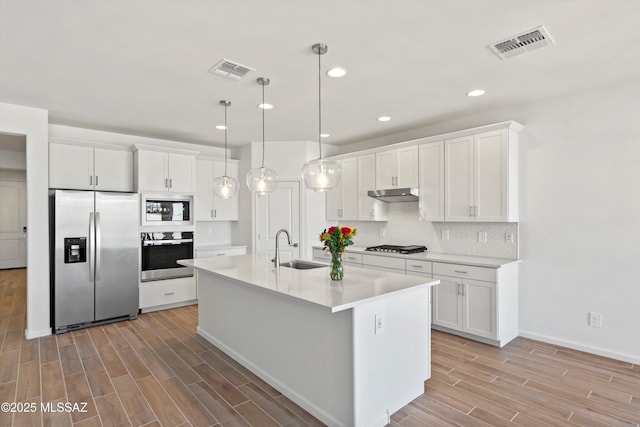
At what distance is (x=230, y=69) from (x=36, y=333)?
12.1 feet

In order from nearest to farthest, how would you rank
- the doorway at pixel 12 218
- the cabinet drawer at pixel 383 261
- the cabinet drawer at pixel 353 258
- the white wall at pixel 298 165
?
the cabinet drawer at pixel 383 261 → the cabinet drawer at pixel 353 258 → the white wall at pixel 298 165 → the doorway at pixel 12 218

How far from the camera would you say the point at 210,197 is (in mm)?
5793

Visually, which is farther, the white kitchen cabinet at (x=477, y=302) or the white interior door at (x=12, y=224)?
the white interior door at (x=12, y=224)

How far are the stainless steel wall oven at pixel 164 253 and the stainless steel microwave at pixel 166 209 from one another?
17 centimetres

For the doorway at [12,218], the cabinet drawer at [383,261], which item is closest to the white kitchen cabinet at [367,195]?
the cabinet drawer at [383,261]

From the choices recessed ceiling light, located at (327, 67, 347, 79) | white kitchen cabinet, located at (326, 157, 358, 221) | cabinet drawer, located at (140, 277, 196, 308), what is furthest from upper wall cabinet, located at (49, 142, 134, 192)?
recessed ceiling light, located at (327, 67, 347, 79)

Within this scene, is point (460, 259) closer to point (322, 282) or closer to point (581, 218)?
point (581, 218)

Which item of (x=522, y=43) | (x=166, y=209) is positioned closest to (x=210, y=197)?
(x=166, y=209)

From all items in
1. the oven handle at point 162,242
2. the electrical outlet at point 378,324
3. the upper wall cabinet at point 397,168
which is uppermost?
the upper wall cabinet at point 397,168

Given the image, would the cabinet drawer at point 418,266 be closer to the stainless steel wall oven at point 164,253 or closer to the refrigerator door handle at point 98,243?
the stainless steel wall oven at point 164,253

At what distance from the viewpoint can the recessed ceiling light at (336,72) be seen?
290 centimetres

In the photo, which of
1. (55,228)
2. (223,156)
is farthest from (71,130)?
(223,156)

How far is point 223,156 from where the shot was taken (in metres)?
6.24

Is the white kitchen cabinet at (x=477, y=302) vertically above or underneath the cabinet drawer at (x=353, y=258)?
underneath
